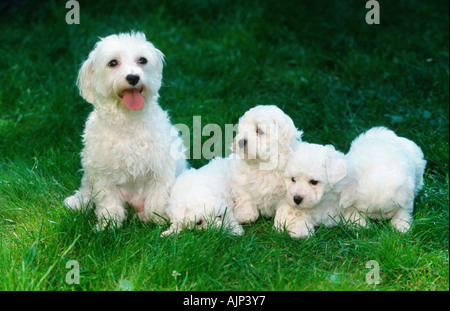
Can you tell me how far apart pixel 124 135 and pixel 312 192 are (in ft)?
4.33

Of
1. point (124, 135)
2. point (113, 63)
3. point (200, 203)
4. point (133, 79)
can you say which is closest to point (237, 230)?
point (200, 203)

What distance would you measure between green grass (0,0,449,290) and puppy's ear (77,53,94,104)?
792mm

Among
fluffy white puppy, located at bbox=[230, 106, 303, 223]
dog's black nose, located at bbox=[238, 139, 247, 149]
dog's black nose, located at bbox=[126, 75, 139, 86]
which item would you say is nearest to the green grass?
fluffy white puppy, located at bbox=[230, 106, 303, 223]

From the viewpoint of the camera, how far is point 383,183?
3369 millimetres

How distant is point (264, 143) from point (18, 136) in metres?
2.55

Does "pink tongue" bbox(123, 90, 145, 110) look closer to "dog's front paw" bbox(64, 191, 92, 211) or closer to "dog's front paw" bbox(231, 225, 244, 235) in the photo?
"dog's front paw" bbox(64, 191, 92, 211)

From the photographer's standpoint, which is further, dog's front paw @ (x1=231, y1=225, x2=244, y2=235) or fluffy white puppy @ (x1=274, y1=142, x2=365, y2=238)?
dog's front paw @ (x1=231, y1=225, x2=244, y2=235)

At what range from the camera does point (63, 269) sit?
305cm

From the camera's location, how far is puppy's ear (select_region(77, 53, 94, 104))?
139 inches

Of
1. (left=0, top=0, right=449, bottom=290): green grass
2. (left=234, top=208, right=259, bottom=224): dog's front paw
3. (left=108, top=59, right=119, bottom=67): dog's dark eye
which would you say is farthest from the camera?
(left=234, top=208, right=259, bottom=224): dog's front paw

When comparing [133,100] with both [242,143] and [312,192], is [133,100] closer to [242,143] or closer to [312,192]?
[242,143]

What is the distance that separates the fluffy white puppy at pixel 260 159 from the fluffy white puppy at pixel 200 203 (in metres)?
0.12

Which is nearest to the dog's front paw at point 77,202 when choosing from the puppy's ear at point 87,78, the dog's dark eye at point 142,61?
the puppy's ear at point 87,78

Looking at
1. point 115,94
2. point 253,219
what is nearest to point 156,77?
point 115,94
